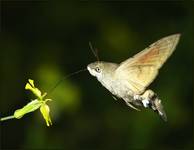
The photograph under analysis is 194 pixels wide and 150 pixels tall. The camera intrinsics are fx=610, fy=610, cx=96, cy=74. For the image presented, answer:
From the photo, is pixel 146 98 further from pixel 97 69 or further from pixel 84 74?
pixel 84 74

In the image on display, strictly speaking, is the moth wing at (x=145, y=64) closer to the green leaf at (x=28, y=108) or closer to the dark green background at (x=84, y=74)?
the green leaf at (x=28, y=108)

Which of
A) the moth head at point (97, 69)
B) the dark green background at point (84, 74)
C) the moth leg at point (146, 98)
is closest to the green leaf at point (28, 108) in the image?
the moth head at point (97, 69)

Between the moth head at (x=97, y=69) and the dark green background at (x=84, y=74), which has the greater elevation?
the moth head at (x=97, y=69)

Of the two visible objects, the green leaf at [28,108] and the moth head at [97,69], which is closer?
the green leaf at [28,108]

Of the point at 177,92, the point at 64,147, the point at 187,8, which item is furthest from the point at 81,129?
the point at 187,8

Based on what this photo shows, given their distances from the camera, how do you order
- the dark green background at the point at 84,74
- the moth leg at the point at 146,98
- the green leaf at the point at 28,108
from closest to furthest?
the green leaf at the point at 28,108 < the moth leg at the point at 146,98 < the dark green background at the point at 84,74

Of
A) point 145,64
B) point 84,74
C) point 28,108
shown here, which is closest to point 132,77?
point 145,64

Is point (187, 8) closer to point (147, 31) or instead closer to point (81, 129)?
point (147, 31)
